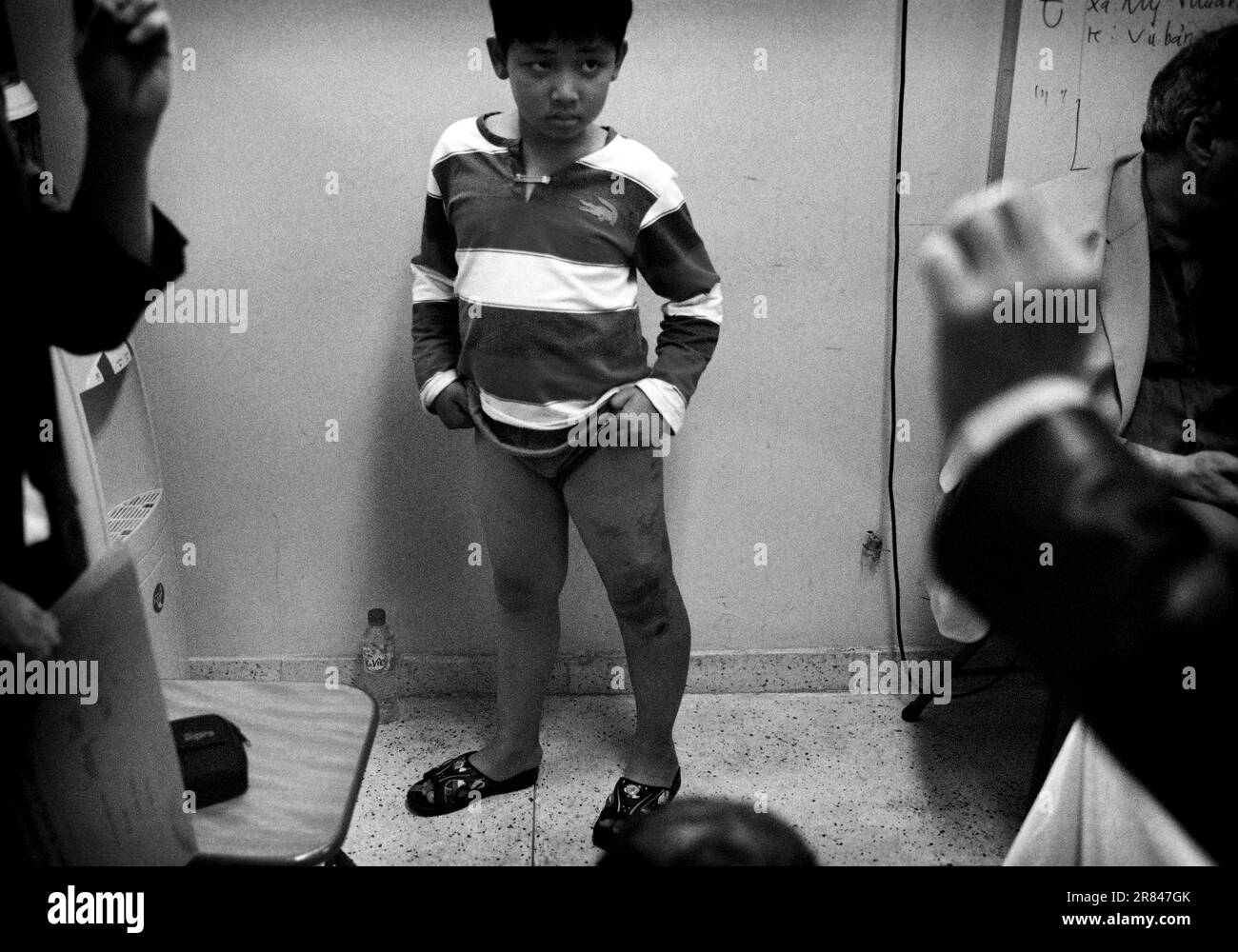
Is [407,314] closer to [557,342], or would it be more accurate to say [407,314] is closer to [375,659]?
[557,342]

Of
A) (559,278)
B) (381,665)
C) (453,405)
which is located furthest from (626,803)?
(559,278)

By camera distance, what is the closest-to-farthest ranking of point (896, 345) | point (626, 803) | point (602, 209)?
1. point (602, 209)
2. point (626, 803)
3. point (896, 345)

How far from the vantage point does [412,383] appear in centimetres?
155

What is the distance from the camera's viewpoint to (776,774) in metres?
1.49

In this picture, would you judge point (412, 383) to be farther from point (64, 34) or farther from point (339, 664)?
point (64, 34)

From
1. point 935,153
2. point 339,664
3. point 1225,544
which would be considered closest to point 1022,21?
point 935,153

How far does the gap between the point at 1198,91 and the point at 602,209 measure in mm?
625

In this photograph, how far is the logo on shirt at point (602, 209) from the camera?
118 centimetres

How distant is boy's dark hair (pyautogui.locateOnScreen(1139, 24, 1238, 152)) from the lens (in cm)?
74

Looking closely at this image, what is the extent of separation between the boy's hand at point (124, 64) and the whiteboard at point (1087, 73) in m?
1.16

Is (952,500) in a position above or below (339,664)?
above

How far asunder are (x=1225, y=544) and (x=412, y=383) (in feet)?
4.14

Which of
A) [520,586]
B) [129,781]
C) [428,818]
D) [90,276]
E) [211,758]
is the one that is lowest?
[428,818]

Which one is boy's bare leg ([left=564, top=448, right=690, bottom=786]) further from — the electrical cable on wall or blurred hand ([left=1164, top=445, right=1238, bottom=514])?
blurred hand ([left=1164, top=445, right=1238, bottom=514])
